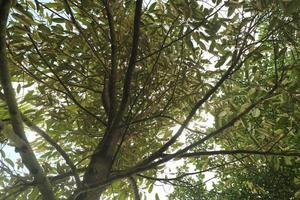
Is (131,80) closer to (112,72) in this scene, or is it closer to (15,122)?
(112,72)

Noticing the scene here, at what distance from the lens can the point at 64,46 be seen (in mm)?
2947

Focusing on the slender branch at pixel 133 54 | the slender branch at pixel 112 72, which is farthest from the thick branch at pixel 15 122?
the slender branch at pixel 112 72

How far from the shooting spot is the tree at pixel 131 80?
218 centimetres

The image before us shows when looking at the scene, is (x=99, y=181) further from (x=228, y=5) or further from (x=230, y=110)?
(x=228, y=5)

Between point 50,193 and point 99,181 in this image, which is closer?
point 50,193

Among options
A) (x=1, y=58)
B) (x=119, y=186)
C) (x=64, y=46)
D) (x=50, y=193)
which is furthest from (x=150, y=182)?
(x=1, y=58)

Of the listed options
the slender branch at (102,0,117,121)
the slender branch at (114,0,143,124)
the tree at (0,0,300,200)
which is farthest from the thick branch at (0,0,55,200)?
the slender branch at (102,0,117,121)

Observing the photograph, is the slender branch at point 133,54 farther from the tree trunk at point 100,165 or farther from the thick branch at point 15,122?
the thick branch at point 15,122

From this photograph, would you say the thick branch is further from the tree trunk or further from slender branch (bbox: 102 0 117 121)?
slender branch (bbox: 102 0 117 121)

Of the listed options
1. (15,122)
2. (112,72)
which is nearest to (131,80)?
(112,72)

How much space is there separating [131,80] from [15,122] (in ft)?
2.56

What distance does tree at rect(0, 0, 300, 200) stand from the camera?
2.18 metres

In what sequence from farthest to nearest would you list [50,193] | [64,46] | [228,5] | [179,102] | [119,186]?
[119,186] < [179,102] < [64,46] < [228,5] < [50,193]

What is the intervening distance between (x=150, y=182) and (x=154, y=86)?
4.47 feet
